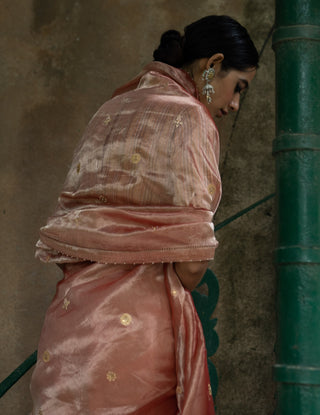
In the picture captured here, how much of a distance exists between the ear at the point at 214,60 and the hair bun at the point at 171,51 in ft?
0.37

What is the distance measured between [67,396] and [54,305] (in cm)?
26

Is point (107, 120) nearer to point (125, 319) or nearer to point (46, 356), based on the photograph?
point (125, 319)

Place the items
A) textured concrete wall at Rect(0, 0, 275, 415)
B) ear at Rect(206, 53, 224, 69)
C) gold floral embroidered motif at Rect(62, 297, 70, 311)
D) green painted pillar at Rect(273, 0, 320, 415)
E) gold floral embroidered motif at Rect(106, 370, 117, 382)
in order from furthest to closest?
textured concrete wall at Rect(0, 0, 275, 415)
green painted pillar at Rect(273, 0, 320, 415)
ear at Rect(206, 53, 224, 69)
gold floral embroidered motif at Rect(62, 297, 70, 311)
gold floral embroidered motif at Rect(106, 370, 117, 382)

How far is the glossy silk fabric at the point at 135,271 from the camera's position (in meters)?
1.66

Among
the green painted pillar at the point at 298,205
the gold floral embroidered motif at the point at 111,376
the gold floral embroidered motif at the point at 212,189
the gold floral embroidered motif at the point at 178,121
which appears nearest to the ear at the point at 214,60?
the gold floral embroidered motif at the point at 178,121

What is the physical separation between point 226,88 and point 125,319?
829 mm

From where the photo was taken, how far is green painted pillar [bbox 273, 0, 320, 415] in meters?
2.33

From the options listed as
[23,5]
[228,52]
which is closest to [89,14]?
[23,5]

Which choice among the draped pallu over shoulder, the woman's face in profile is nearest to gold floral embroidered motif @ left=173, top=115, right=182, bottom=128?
the draped pallu over shoulder

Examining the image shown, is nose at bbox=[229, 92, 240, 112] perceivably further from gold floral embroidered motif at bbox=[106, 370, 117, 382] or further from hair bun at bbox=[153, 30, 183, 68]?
gold floral embroidered motif at bbox=[106, 370, 117, 382]

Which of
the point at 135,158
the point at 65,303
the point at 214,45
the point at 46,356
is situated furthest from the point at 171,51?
the point at 46,356

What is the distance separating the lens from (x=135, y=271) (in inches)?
67.9

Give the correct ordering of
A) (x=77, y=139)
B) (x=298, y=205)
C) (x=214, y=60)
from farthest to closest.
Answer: (x=77, y=139) → (x=298, y=205) → (x=214, y=60)

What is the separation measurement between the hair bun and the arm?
71 cm
